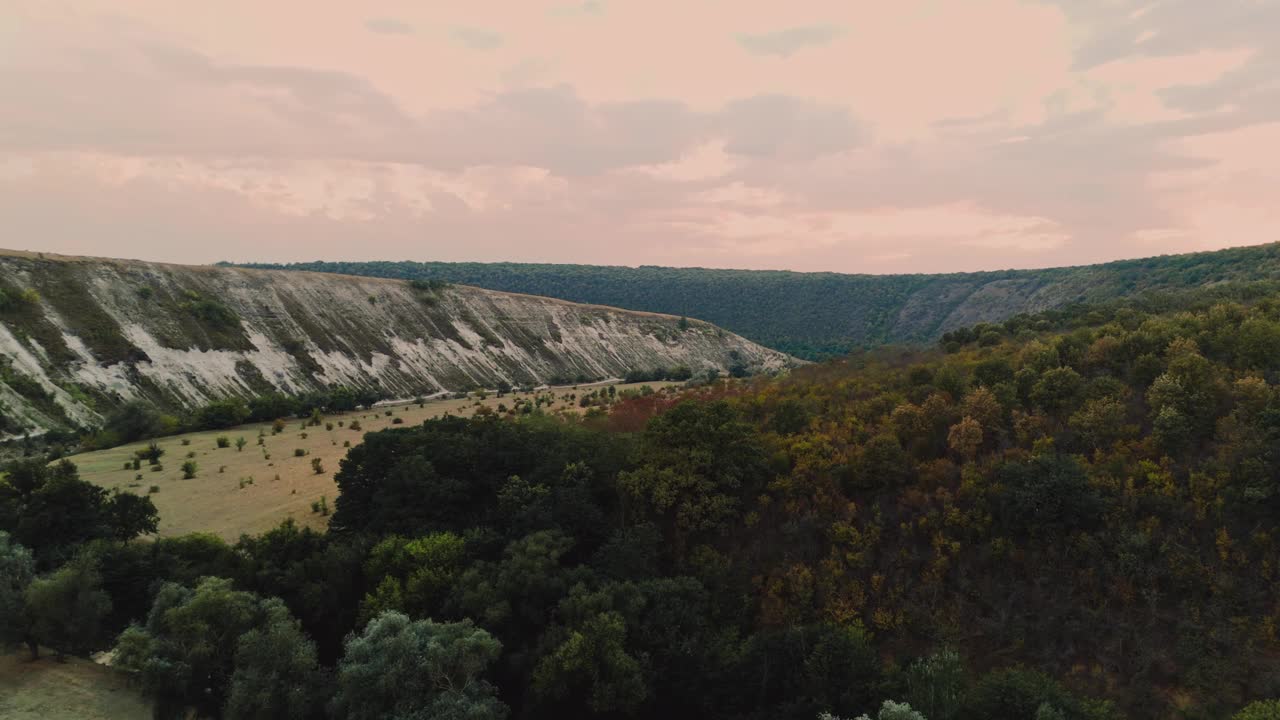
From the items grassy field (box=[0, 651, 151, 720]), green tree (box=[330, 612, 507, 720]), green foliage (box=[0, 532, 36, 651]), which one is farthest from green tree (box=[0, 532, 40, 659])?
green tree (box=[330, 612, 507, 720])

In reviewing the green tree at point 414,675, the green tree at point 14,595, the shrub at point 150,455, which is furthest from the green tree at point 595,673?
the shrub at point 150,455

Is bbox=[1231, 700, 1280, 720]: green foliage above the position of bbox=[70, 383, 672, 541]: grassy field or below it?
above

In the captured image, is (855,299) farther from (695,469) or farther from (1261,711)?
(1261,711)

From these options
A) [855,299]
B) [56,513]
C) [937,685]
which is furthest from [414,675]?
[855,299]

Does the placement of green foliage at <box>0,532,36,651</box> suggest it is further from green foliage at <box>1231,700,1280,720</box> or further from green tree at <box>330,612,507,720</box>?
green foliage at <box>1231,700,1280,720</box>

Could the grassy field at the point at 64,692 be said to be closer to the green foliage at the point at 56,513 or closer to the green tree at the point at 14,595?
the green tree at the point at 14,595

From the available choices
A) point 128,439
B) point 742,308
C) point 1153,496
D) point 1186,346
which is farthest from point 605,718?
point 742,308
